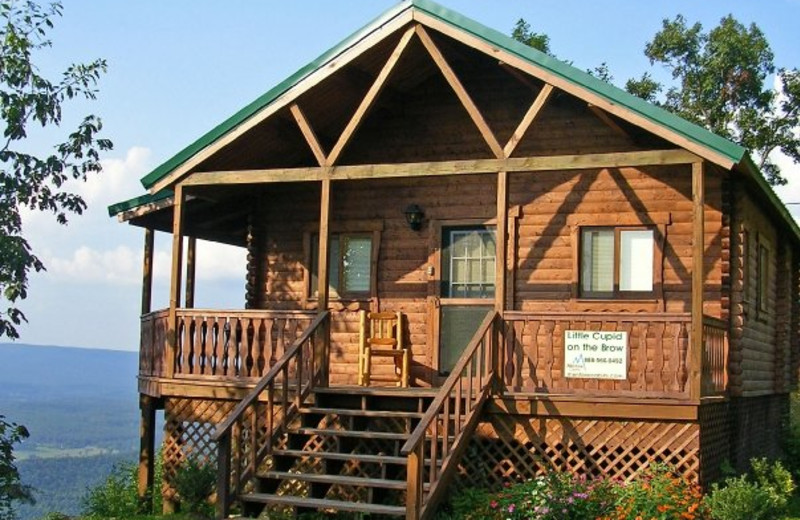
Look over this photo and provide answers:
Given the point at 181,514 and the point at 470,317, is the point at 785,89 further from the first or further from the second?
the point at 181,514

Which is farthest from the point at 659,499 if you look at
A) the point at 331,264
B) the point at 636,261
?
the point at 331,264

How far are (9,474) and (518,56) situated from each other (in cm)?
874

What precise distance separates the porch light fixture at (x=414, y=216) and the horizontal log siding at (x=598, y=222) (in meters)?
1.32

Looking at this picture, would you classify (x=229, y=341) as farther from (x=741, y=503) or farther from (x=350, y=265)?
(x=741, y=503)

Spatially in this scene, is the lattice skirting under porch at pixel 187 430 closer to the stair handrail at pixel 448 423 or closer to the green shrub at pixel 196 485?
the green shrub at pixel 196 485

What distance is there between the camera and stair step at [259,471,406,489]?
38.9ft

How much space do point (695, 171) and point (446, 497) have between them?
4.69 m

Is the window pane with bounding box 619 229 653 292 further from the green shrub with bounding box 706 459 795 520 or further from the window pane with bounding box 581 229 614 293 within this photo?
the green shrub with bounding box 706 459 795 520

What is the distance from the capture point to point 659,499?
1186cm

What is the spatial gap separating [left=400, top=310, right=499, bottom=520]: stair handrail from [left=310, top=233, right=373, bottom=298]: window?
3260 millimetres

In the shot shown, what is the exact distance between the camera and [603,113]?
1491 cm

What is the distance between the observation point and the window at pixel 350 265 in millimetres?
16625

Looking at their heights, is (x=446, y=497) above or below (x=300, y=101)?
below

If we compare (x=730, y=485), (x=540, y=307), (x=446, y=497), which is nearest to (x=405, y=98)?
(x=540, y=307)
